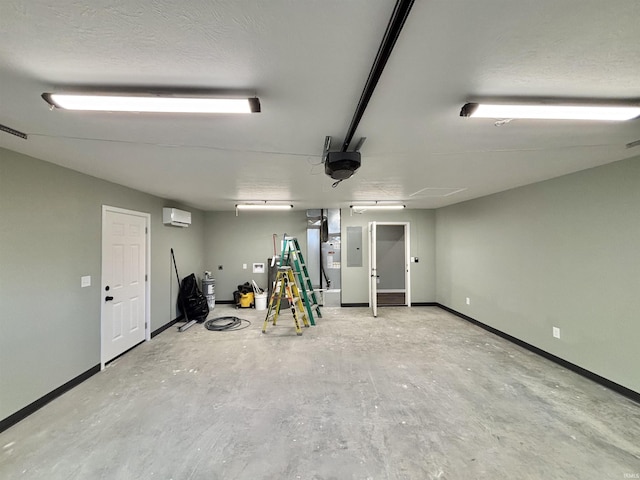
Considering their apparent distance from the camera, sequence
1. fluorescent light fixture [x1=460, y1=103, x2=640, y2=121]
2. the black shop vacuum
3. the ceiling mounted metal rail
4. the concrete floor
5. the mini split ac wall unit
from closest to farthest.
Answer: the ceiling mounted metal rail → fluorescent light fixture [x1=460, y1=103, x2=640, y2=121] → the concrete floor → the mini split ac wall unit → the black shop vacuum

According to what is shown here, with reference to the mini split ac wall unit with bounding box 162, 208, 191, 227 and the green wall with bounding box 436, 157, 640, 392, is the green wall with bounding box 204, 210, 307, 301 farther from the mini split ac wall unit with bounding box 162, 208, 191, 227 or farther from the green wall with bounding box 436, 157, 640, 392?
the green wall with bounding box 436, 157, 640, 392

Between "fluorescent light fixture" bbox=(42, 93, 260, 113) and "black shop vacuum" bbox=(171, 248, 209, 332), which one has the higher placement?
"fluorescent light fixture" bbox=(42, 93, 260, 113)

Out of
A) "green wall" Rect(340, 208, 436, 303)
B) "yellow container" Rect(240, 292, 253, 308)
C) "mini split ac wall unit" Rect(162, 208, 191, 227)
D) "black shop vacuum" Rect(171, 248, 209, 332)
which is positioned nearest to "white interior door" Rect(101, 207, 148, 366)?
"mini split ac wall unit" Rect(162, 208, 191, 227)

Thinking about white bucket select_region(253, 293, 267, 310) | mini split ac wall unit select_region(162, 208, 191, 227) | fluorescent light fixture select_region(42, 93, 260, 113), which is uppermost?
fluorescent light fixture select_region(42, 93, 260, 113)

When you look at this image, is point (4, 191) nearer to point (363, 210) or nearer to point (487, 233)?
point (363, 210)

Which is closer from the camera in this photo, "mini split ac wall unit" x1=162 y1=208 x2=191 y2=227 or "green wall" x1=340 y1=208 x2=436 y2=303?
"mini split ac wall unit" x1=162 y1=208 x2=191 y2=227

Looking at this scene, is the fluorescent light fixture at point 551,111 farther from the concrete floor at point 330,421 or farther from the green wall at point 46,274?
the green wall at point 46,274

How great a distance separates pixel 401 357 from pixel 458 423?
52.2 inches

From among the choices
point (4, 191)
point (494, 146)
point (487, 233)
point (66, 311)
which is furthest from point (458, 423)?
point (4, 191)

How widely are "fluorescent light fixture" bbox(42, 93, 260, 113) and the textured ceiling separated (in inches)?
2.5

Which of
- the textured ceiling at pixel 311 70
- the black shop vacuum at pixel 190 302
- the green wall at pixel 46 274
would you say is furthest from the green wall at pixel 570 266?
the green wall at pixel 46 274

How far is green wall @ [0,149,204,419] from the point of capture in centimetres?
223

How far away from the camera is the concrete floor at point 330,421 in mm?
1822

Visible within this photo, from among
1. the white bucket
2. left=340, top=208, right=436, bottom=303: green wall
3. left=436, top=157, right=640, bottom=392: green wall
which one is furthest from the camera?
left=340, top=208, right=436, bottom=303: green wall
